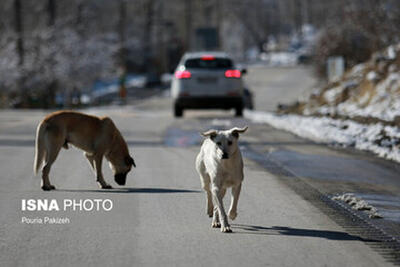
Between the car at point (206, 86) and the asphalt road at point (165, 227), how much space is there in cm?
1137

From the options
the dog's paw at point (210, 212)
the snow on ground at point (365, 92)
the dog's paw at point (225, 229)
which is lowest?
the snow on ground at point (365, 92)

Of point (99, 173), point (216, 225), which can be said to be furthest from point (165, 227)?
point (99, 173)

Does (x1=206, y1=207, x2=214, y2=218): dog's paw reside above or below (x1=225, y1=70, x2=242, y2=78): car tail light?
above

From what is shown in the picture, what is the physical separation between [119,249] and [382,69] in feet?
66.4

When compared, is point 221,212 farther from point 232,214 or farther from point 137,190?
point 137,190

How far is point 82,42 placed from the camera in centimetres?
6606

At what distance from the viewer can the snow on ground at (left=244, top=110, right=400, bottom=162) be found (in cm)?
1588

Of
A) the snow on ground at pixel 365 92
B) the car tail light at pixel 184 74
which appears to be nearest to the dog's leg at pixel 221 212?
the snow on ground at pixel 365 92

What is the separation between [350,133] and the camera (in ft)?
59.6

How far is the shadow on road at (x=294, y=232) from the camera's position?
779 centimetres

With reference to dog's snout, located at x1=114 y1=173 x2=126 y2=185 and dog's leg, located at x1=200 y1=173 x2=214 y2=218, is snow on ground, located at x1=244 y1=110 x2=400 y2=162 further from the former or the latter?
dog's leg, located at x1=200 y1=173 x2=214 y2=218

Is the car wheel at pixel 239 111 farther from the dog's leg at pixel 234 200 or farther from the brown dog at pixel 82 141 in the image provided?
the dog's leg at pixel 234 200

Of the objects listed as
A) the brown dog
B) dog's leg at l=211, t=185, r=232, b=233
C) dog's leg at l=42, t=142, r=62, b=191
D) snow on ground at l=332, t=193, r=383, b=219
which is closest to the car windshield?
the brown dog

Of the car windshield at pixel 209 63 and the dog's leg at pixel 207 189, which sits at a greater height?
the dog's leg at pixel 207 189
